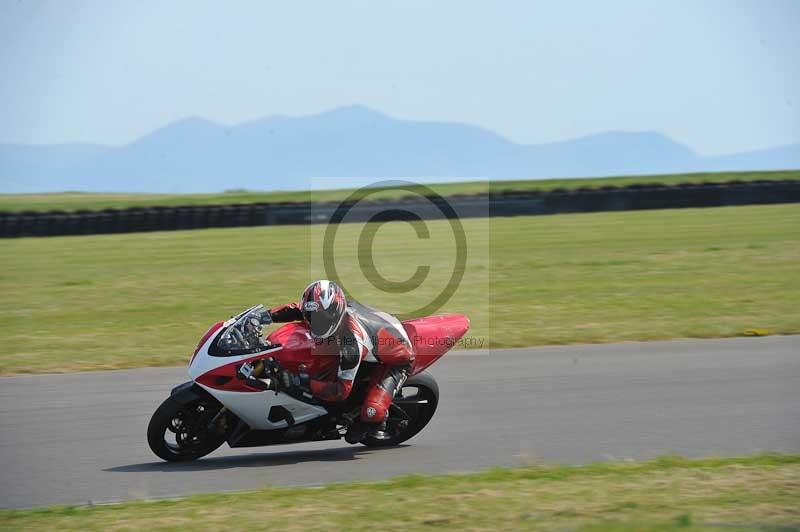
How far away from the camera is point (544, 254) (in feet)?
74.6

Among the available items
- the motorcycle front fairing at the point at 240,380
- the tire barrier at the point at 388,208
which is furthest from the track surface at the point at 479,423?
the tire barrier at the point at 388,208

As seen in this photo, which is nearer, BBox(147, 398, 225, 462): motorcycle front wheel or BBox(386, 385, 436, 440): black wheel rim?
BBox(147, 398, 225, 462): motorcycle front wheel

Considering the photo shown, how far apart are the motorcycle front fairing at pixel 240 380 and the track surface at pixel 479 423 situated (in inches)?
14.7

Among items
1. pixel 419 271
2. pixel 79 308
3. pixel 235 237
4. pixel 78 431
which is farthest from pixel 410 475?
pixel 235 237

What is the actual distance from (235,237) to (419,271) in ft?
29.9

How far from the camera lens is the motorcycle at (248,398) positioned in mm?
7098

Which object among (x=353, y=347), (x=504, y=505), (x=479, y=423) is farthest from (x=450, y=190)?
(x=504, y=505)

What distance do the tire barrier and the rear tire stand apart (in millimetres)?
24690

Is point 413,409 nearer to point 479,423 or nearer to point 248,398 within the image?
point 479,423

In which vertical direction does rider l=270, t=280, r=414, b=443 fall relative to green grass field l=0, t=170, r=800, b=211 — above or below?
below

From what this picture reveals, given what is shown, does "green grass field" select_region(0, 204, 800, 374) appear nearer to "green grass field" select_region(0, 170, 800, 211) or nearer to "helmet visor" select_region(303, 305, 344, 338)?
"helmet visor" select_region(303, 305, 344, 338)

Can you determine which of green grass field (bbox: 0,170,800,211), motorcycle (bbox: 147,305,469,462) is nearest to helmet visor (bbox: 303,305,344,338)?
motorcycle (bbox: 147,305,469,462)

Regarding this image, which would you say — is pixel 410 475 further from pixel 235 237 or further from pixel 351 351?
pixel 235 237

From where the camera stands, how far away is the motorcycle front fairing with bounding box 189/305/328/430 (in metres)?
7.07
